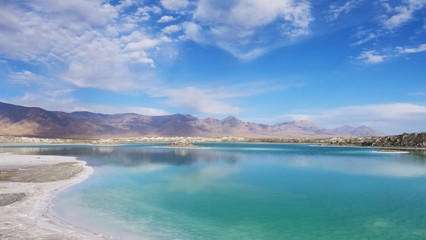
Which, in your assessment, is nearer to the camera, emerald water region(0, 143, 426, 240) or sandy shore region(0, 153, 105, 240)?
sandy shore region(0, 153, 105, 240)

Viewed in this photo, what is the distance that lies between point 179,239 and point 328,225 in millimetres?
6280

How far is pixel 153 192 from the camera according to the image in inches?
679

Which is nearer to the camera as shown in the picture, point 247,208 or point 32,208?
point 32,208

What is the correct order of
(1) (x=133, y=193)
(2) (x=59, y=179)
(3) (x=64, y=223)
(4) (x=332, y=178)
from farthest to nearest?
(4) (x=332, y=178), (2) (x=59, y=179), (1) (x=133, y=193), (3) (x=64, y=223)

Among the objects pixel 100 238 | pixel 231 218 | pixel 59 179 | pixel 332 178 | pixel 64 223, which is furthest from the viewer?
pixel 332 178

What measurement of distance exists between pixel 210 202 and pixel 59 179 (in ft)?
43.1

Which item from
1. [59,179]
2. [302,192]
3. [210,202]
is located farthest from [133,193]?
[302,192]

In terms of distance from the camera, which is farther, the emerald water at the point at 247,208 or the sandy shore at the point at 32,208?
the emerald water at the point at 247,208

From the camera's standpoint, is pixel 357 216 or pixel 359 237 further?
pixel 357 216

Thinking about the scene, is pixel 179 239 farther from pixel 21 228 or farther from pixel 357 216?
pixel 357 216

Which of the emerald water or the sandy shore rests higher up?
the sandy shore

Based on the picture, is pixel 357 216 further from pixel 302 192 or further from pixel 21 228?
pixel 21 228

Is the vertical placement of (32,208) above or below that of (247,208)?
above

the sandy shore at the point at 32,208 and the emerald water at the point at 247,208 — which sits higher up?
the sandy shore at the point at 32,208
